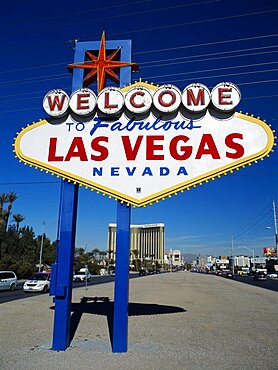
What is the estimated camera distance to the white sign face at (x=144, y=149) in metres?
7.13

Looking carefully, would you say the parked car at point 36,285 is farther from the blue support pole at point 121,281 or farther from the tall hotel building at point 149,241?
the tall hotel building at point 149,241

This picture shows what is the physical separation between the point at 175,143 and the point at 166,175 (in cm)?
74

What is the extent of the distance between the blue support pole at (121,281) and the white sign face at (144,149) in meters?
0.43

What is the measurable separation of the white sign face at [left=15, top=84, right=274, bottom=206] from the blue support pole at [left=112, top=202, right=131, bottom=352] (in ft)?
A: 1.43

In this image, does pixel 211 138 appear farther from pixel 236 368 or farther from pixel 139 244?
pixel 139 244

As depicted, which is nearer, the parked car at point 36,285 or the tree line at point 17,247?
the parked car at point 36,285

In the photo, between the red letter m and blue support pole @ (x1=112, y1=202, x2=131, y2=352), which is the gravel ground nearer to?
blue support pole @ (x1=112, y1=202, x2=131, y2=352)

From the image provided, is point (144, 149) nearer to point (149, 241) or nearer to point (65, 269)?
point (65, 269)

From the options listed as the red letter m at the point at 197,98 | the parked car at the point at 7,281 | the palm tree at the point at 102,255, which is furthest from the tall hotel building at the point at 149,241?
the red letter m at the point at 197,98

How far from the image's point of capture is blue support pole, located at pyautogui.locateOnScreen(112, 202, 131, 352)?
6730 millimetres

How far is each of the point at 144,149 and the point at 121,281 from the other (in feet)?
9.39

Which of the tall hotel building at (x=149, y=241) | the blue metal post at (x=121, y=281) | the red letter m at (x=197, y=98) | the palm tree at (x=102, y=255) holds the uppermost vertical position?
the tall hotel building at (x=149, y=241)

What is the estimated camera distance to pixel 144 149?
740 cm

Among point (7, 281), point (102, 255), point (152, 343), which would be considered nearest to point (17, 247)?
point (7, 281)
